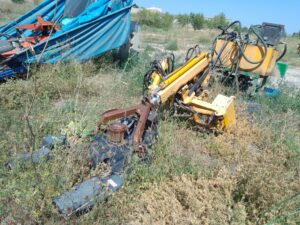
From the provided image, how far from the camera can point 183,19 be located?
143ft

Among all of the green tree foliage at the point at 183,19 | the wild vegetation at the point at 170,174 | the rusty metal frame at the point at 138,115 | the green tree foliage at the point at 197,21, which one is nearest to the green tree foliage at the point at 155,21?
the green tree foliage at the point at 197,21

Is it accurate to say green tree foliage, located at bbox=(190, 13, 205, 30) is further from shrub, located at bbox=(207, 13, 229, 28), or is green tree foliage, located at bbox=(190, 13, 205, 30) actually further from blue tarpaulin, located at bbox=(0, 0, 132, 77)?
blue tarpaulin, located at bbox=(0, 0, 132, 77)

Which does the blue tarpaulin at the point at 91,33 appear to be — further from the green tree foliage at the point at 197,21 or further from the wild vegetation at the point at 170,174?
the green tree foliage at the point at 197,21

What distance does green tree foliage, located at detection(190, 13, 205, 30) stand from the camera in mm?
41125

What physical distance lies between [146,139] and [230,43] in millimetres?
2954

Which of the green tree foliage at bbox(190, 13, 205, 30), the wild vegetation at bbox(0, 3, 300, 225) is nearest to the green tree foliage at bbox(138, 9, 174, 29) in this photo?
the green tree foliage at bbox(190, 13, 205, 30)

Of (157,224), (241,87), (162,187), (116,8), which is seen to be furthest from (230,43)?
(157,224)

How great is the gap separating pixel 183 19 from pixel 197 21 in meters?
3.07

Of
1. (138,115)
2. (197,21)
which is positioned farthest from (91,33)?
(197,21)

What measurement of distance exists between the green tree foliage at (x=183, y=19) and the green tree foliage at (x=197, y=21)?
98 centimetres

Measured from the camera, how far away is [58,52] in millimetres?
5934

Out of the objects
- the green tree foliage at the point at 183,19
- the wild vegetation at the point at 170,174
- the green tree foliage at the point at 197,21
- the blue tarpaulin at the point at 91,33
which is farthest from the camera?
the green tree foliage at the point at 183,19

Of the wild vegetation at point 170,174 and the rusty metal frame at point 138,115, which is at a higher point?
the rusty metal frame at point 138,115

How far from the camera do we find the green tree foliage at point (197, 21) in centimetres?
4112
